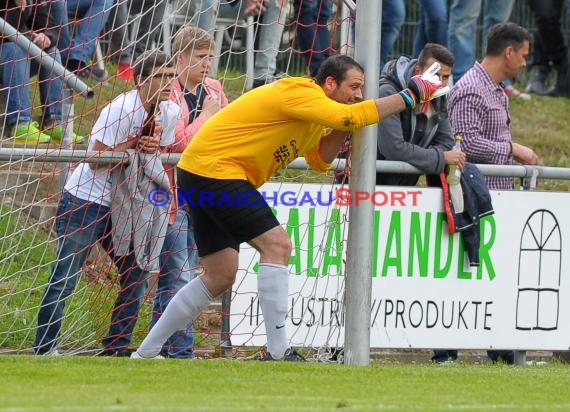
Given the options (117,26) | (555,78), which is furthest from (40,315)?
(555,78)

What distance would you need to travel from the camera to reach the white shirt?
9320 millimetres

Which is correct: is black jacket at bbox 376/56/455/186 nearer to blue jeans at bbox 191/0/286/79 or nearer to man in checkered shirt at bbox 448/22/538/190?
man in checkered shirt at bbox 448/22/538/190

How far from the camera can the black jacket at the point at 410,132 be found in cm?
989

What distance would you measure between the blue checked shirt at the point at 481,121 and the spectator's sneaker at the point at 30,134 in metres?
3.02

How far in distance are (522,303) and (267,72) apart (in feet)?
8.29

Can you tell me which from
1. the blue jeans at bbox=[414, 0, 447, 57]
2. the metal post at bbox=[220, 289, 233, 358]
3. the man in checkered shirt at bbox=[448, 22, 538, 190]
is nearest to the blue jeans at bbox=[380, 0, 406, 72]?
the blue jeans at bbox=[414, 0, 447, 57]

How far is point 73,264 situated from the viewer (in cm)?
Answer: 938

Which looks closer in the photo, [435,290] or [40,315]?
[40,315]

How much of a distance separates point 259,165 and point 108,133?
1248 mm

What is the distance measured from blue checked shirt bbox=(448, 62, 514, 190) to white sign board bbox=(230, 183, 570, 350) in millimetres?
387

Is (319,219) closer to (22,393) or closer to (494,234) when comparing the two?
(494,234)

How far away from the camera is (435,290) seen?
33.1 ft

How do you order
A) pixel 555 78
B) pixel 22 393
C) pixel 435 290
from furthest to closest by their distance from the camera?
pixel 555 78, pixel 435 290, pixel 22 393

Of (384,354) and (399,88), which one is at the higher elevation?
(399,88)
